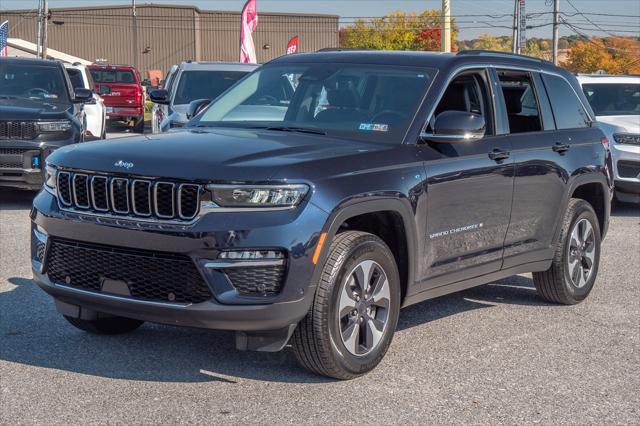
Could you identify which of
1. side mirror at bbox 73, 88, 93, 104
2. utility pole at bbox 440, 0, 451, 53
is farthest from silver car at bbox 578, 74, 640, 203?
utility pole at bbox 440, 0, 451, 53

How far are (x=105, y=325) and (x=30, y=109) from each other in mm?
7188

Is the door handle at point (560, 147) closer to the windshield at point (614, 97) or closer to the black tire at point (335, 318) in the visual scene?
the black tire at point (335, 318)

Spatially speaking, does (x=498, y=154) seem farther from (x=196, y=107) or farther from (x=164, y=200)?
(x=164, y=200)

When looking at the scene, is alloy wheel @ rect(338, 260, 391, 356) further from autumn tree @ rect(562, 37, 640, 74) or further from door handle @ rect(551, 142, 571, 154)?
autumn tree @ rect(562, 37, 640, 74)

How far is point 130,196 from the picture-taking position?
532 centimetres

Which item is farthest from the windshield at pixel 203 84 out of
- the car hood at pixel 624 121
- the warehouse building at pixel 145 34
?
the warehouse building at pixel 145 34

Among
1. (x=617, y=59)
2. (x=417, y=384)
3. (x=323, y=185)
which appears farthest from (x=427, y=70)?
(x=617, y=59)

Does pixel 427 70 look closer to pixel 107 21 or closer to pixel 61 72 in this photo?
pixel 61 72

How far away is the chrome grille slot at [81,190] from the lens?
18.2 feet

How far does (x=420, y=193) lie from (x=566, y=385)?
4.48ft

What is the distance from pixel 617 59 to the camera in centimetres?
10338

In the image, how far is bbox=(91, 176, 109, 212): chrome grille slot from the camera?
5449 mm

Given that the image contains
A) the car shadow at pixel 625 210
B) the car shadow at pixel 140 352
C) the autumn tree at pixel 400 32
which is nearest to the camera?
the car shadow at pixel 140 352

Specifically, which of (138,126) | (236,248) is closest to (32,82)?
(236,248)
